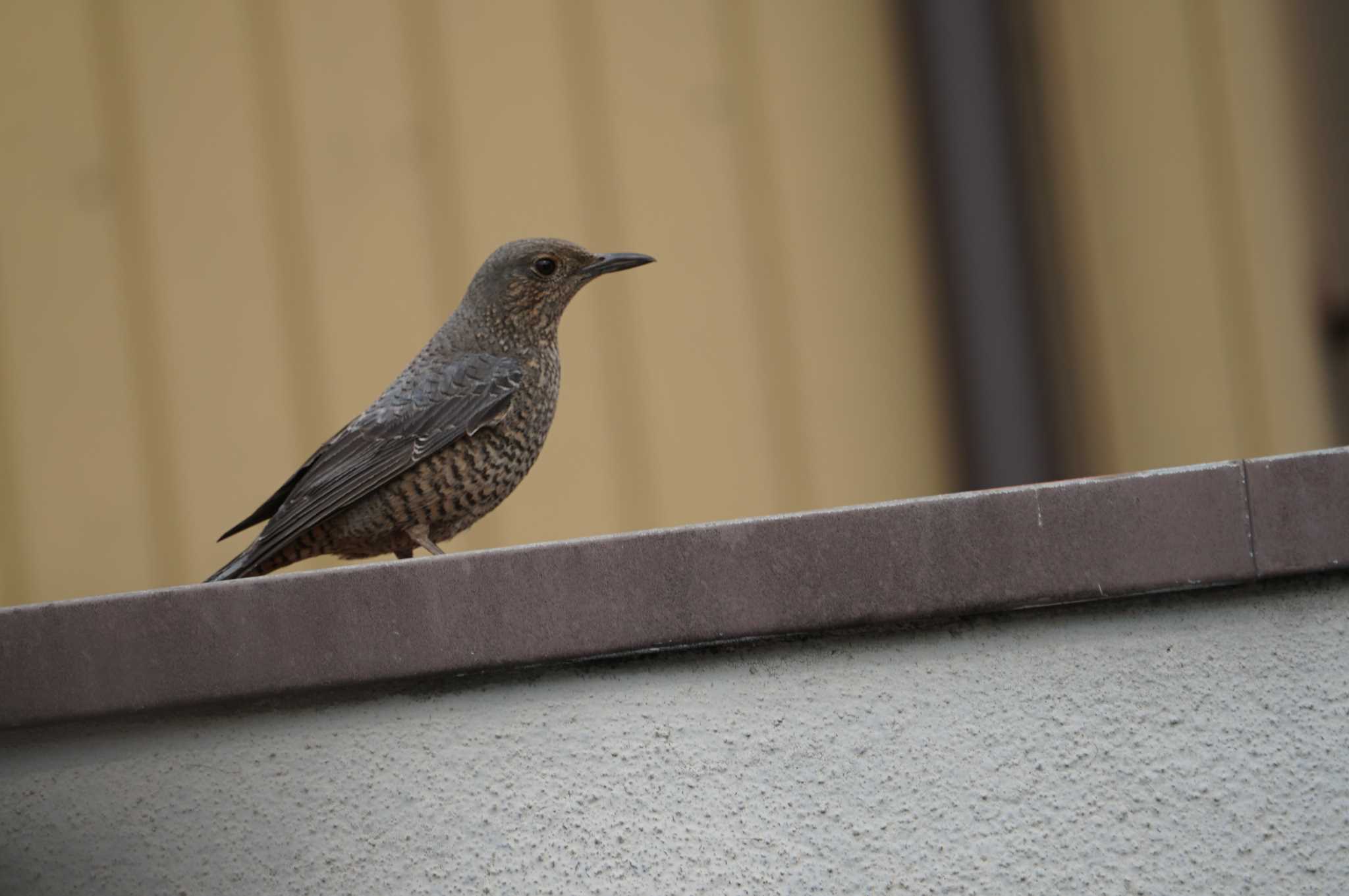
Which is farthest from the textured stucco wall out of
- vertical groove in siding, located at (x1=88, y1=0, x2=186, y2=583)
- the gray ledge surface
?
vertical groove in siding, located at (x1=88, y1=0, x2=186, y2=583)

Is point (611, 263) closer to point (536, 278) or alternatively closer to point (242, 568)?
point (536, 278)

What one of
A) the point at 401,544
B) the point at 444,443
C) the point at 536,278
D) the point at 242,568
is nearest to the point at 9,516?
the point at 242,568

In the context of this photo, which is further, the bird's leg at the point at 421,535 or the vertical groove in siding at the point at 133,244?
the vertical groove in siding at the point at 133,244

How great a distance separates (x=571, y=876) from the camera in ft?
5.69

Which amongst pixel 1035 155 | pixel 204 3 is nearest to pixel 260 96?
pixel 204 3

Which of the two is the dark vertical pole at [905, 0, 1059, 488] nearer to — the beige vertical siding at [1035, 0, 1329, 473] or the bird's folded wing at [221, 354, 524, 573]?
the beige vertical siding at [1035, 0, 1329, 473]

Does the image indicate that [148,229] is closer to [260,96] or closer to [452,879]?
[260,96]

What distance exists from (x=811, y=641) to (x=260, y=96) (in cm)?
237

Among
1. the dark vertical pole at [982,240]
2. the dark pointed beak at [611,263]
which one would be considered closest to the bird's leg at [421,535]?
the dark pointed beak at [611,263]

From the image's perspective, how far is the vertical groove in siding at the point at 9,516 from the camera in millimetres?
3283

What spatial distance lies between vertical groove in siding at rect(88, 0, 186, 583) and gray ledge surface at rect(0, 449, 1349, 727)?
162 cm

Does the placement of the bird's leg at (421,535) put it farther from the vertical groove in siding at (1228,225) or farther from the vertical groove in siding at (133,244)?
the vertical groove in siding at (1228,225)

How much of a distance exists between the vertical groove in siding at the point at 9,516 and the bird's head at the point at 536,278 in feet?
4.39

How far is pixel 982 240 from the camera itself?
347 centimetres
